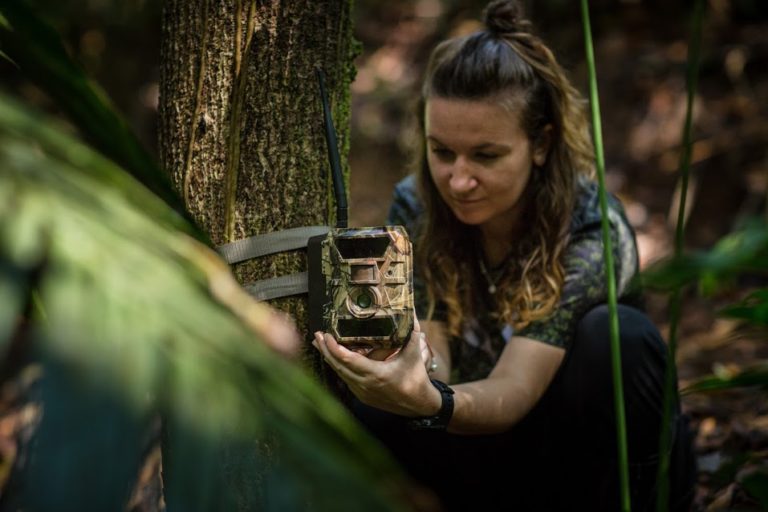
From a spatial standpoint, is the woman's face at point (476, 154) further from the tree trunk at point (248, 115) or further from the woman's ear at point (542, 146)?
the tree trunk at point (248, 115)

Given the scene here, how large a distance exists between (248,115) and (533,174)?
2.66 feet

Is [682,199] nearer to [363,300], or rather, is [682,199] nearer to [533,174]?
[363,300]

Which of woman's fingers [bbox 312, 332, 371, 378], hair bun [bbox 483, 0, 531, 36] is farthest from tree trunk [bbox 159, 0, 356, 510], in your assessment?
hair bun [bbox 483, 0, 531, 36]

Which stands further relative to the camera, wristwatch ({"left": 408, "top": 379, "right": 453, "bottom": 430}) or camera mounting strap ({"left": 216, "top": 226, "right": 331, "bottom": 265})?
wristwatch ({"left": 408, "top": 379, "right": 453, "bottom": 430})

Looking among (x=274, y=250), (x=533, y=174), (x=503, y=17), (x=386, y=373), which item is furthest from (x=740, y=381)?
(x=503, y=17)

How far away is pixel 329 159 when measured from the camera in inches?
55.2

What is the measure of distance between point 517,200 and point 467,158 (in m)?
0.20

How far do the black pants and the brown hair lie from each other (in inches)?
6.3

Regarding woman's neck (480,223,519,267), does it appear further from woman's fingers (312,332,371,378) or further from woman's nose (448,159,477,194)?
woman's fingers (312,332,371,378)

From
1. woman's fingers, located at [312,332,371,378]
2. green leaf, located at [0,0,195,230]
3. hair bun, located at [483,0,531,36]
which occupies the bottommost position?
woman's fingers, located at [312,332,371,378]

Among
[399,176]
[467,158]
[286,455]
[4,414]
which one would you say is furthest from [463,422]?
[399,176]

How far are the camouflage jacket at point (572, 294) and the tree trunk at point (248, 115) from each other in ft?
2.15

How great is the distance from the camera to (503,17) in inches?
74.6

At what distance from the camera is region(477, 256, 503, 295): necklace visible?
200 cm
